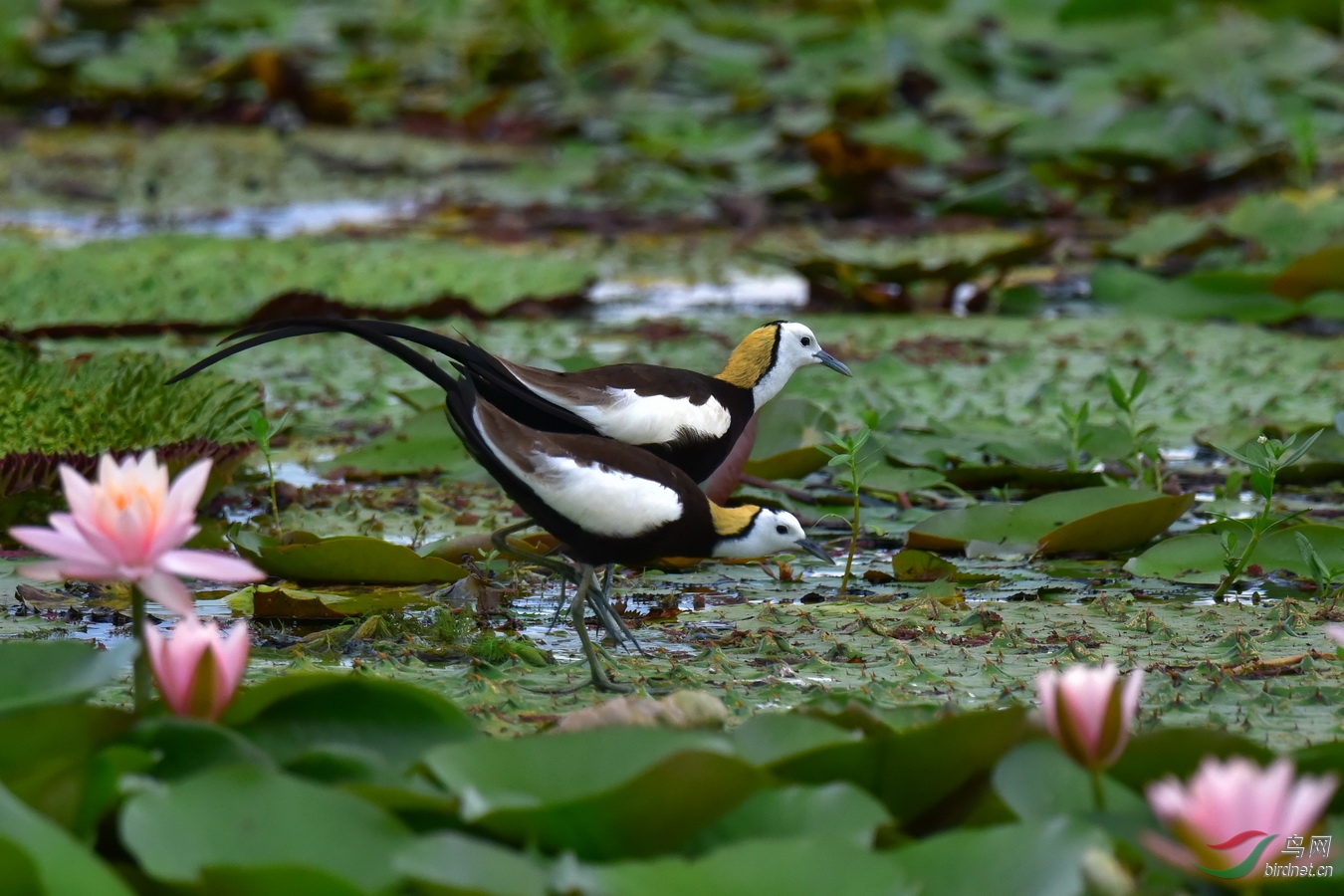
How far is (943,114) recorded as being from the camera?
8.88 m

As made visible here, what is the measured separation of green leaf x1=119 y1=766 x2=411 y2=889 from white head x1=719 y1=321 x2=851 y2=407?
171cm

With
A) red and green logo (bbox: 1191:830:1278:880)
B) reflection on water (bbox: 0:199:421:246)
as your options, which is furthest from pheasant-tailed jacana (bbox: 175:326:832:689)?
reflection on water (bbox: 0:199:421:246)

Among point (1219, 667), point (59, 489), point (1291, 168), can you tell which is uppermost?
point (1291, 168)

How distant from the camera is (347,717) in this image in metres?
1.71

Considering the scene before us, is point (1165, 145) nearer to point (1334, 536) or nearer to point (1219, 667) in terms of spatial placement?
point (1334, 536)

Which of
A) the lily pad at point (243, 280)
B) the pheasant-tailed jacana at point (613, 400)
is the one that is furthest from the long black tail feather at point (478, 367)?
the lily pad at point (243, 280)

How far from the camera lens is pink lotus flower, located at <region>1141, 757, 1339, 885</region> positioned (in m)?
1.22

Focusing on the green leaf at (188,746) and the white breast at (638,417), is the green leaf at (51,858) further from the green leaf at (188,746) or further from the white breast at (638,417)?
the white breast at (638,417)

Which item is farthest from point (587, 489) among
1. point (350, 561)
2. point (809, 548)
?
point (350, 561)

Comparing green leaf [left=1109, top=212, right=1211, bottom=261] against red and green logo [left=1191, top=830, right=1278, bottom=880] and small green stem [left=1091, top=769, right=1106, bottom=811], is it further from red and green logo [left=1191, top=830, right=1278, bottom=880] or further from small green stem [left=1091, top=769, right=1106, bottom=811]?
red and green logo [left=1191, top=830, right=1278, bottom=880]

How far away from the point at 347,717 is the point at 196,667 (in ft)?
0.65

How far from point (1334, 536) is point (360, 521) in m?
1.80

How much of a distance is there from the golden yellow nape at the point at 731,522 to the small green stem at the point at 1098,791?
3.37 ft

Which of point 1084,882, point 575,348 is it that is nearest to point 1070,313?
point 575,348
